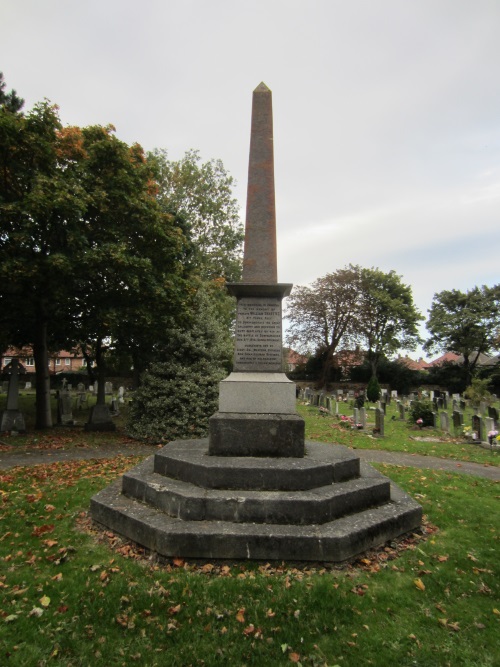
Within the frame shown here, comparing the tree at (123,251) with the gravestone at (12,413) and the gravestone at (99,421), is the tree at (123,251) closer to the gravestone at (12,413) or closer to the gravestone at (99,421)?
the gravestone at (12,413)

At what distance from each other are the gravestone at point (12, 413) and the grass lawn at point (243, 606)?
9726 mm

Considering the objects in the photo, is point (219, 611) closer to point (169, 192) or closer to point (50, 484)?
point (50, 484)

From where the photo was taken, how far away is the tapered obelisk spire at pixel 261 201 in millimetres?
6500

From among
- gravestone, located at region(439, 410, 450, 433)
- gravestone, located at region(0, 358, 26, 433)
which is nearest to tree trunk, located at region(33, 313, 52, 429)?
gravestone, located at region(0, 358, 26, 433)

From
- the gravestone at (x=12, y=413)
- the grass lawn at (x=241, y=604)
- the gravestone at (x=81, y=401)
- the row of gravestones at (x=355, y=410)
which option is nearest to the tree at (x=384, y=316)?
the row of gravestones at (x=355, y=410)

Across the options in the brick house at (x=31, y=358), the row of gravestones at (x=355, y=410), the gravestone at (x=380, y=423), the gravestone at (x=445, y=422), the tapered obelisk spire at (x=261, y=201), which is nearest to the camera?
the tapered obelisk spire at (x=261, y=201)

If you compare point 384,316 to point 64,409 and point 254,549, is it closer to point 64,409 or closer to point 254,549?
point 64,409

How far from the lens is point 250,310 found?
20.7 feet

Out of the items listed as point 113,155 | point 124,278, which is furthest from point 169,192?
point 124,278

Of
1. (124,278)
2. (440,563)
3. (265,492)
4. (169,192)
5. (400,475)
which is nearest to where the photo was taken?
(440,563)

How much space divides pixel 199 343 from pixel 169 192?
50.4 ft

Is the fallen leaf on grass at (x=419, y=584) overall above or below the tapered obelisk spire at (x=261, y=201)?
below

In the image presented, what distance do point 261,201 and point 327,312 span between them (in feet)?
108

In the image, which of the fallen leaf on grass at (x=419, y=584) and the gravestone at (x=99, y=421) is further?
the gravestone at (x=99, y=421)
